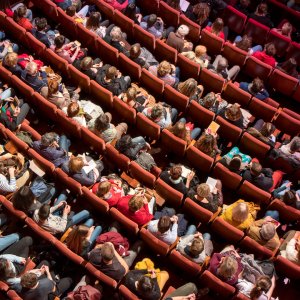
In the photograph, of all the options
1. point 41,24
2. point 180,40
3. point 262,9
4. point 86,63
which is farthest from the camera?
point 262,9

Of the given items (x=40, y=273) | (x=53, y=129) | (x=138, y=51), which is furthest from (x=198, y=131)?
(x=40, y=273)

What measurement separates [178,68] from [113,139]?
88 cm

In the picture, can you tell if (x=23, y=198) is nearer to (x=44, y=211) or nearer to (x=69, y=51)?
(x=44, y=211)

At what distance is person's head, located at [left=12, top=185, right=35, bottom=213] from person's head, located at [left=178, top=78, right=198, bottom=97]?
1.37 meters

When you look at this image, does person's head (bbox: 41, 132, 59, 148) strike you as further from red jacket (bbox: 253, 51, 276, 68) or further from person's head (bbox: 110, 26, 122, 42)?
red jacket (bbox: 253, 51, 276, 68)

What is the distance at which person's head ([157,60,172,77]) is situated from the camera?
3.30 metres

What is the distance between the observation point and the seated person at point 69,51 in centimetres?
343

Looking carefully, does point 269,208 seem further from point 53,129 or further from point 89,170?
point 53,129

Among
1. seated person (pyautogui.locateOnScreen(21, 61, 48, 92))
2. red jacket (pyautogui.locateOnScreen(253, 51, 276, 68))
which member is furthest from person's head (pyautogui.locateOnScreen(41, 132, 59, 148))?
red jacket (pyautogui.locateOnScreen(253, 51, 276, 68))

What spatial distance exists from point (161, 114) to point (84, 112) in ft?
1.86

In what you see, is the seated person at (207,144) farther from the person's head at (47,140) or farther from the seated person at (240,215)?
the person's head at (47,140)

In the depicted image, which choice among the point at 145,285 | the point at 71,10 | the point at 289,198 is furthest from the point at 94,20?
the point at 145,285

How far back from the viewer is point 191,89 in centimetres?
323

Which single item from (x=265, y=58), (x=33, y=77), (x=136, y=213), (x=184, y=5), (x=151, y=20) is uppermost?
(x=184, y=5)
